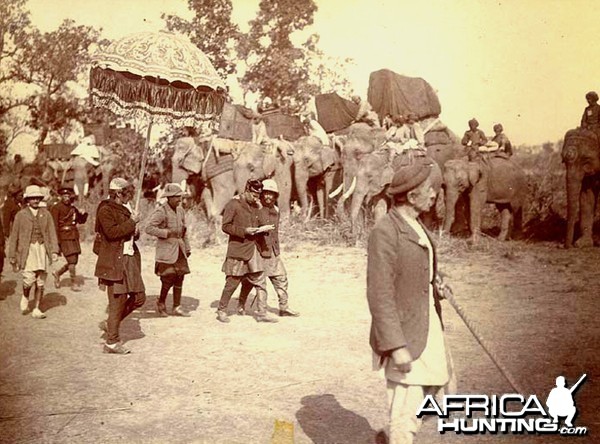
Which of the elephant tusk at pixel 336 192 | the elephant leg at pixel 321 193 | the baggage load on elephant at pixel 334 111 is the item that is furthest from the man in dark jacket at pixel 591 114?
the elephant leg at pixel 321 193

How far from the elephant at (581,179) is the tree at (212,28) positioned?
3784mm

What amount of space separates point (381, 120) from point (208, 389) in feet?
→ 30.1

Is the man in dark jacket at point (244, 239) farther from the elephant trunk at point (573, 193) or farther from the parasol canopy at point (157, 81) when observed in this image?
the elephant trunk at point (573, 193)

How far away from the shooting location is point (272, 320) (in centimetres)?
659

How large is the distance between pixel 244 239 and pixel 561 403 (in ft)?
10.6

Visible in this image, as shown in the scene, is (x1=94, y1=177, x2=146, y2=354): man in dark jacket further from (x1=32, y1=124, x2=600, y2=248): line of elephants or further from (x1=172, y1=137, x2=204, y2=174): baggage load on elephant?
(x1=172, y1=137, x2=204, y2=174): baggage load on elephant

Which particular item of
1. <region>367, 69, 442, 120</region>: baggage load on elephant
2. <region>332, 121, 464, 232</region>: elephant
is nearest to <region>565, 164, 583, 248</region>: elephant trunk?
<region>367, 69, 442, 120</region>: baggage load on elephant

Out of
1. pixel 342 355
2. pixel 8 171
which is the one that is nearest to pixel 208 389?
pixel 342 355

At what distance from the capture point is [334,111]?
12141mm

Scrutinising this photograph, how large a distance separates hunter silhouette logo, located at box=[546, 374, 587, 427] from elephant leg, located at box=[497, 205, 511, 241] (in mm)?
6294

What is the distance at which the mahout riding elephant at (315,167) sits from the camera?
12468mm

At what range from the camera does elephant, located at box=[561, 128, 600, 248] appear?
8.02 m

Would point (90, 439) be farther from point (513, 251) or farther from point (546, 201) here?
point (546, 201)

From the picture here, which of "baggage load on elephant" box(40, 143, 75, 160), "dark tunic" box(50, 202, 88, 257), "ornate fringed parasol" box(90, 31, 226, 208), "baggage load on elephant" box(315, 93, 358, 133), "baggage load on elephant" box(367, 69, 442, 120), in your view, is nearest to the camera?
"ornate fringed parasol" box(90, 31, 226, 208)
